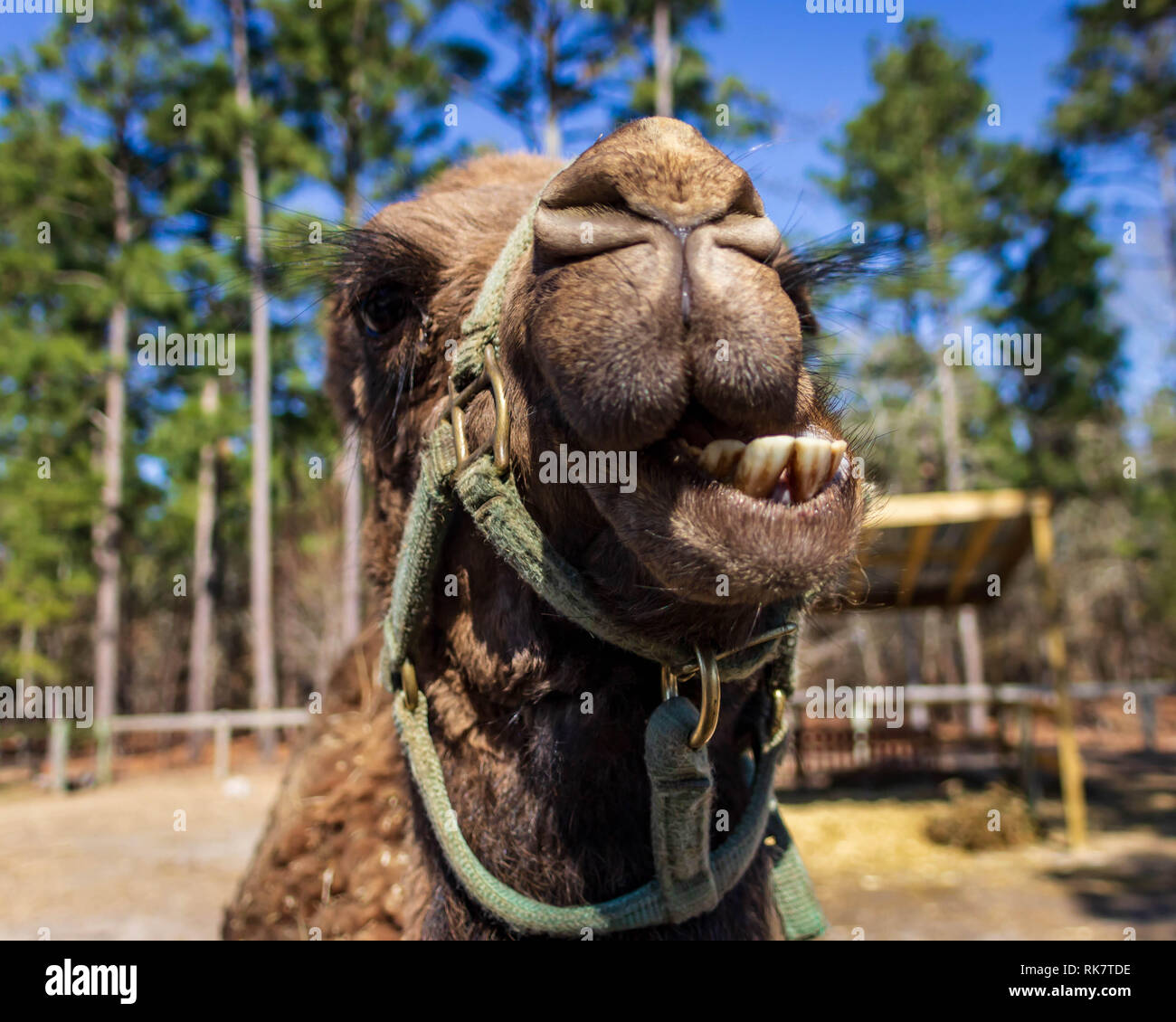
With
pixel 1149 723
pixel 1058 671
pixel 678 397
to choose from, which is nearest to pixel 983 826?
pixel 1058 671

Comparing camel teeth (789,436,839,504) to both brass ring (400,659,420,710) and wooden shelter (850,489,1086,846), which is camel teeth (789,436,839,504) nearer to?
brass ring (400,659,420,710)

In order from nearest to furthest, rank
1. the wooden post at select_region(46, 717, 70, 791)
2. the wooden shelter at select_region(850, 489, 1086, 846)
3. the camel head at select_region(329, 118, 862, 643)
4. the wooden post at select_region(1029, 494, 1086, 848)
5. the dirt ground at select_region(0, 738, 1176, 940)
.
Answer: the camel head at select_region(329, 118, 862, 643)
the dirt ground at select_region(0, 738, 1176, 940)
the wooden shelter at select_region(850, 489, 1086, 846)
the wooden post at select_region(1029, 494, 1086, 848)
the wooden post at select_region(46, 717, 70, 791)

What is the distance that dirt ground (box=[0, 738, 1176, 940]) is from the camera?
273 inches

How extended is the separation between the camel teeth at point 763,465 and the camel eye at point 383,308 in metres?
1.10

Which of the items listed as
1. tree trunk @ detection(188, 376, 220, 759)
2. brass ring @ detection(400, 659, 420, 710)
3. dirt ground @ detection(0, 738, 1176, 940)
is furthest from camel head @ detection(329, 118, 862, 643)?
tree trunk @ detection(188, 376, 220, 759)

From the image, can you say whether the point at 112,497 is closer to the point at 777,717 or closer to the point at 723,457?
the point at 777,717

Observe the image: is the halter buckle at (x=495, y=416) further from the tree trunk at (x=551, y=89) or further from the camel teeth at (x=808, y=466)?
the tree trunk at (x=551, y=89)

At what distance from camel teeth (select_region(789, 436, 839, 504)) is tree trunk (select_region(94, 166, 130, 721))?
20.3 metres

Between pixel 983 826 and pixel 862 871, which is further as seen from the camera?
pixel 983 826

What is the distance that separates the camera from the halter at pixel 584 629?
1452 millimetres

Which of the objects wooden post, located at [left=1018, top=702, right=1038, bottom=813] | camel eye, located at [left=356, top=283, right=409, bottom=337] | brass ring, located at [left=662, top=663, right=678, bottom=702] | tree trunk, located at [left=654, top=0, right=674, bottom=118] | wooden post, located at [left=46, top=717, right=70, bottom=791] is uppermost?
tree trunk, located at [left=654, top=0, right=674, bottom=118]

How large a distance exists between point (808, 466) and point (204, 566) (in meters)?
22.5

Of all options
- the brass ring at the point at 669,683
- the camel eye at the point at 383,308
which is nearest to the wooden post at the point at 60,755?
the camel eye at the point at 383,308

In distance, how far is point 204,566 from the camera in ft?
70.5
